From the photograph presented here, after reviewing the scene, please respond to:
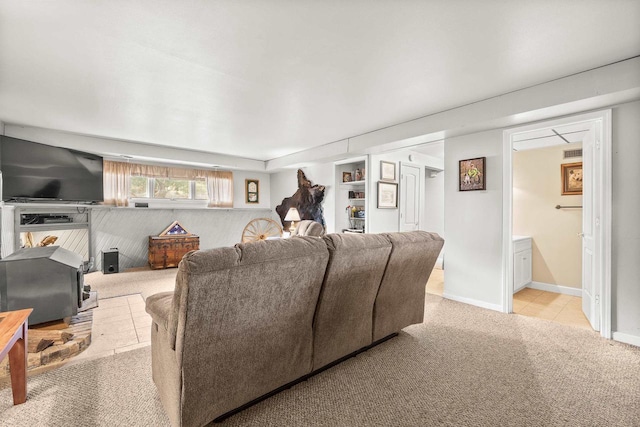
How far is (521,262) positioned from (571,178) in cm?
138

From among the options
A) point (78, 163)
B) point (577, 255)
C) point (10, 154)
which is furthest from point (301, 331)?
point (78, 163)

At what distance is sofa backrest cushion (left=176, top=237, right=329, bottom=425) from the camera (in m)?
1.25

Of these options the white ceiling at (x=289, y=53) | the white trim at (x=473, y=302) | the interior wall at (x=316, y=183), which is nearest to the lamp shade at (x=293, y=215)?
the interior wall at (x=316, y=183)

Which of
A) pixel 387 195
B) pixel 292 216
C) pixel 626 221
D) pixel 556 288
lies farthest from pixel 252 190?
pixel 626 221

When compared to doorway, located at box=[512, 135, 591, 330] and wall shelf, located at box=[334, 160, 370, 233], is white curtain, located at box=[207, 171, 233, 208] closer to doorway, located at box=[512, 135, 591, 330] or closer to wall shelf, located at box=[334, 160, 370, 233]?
wall shelf, located at box=[334, 160, 370, 233]

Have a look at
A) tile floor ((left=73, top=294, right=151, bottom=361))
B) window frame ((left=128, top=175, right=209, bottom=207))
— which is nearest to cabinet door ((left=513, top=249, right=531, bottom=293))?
tile floor ((left=73, top=294, right=151, bottom=361))

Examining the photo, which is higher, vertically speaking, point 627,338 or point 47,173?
Result: point 47,173

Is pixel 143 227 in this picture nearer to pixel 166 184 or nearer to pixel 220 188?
pixel 166 184

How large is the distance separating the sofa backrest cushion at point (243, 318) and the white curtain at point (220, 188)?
5606 millimetres

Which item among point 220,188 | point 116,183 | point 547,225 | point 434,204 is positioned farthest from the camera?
point 220,188

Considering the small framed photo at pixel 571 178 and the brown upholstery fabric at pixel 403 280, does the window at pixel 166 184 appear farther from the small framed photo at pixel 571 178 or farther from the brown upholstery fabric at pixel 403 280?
the small framed photo at pixel 571 178

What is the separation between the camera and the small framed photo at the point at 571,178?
3.93 metres

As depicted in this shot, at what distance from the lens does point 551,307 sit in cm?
354

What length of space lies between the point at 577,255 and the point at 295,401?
4446 mm
